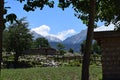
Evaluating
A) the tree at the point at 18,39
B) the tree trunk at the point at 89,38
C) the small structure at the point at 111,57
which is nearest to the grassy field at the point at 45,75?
the small structure at the point at 111,57

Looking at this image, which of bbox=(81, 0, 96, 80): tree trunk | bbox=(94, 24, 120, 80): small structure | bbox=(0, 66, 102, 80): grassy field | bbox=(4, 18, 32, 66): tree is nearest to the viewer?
bbox=(81, 0, 96, 80): tree trunk

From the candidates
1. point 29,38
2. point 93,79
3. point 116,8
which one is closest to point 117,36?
point 93,79

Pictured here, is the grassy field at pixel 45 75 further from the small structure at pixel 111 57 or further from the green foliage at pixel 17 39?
the green foliage at pixel 17 39

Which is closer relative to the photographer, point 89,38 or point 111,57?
point 89,38

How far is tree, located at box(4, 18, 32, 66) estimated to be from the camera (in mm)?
63031

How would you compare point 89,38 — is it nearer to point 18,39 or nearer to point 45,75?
point 45,75

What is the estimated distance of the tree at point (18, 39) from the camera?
63031mm

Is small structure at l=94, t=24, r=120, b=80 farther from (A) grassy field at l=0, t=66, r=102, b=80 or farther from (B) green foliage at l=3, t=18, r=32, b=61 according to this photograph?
(B) green foliage at l=3, t=18, r=32, b=61

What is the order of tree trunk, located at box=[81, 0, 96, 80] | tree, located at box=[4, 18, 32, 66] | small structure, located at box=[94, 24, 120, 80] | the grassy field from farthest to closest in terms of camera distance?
tree, located at box=[4, 18, 32, 66]
the grassy field
small structure, located at box=[94, 24, 120, 80]
tree trunk, located at box=[81, 0, 96, 80]

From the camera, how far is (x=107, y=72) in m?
19.0

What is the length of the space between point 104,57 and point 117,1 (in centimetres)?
844

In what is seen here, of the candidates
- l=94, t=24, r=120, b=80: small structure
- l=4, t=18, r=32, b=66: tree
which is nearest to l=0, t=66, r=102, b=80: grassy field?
l=94, t=24, r=120, b=80: small structure

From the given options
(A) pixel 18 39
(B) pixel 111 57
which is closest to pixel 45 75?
(B) pixel 111 57

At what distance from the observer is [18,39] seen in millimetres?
63094
